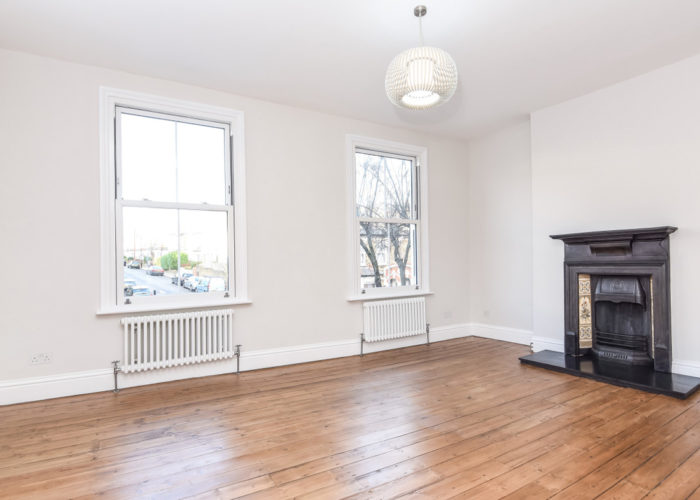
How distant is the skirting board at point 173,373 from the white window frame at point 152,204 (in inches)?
23.2

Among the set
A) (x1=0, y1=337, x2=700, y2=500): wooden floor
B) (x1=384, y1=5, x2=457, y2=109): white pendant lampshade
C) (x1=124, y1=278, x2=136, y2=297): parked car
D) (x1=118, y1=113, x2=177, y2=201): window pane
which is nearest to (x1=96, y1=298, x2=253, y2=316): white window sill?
(x1=124, y1=278, x2=136, y2=297): parked car

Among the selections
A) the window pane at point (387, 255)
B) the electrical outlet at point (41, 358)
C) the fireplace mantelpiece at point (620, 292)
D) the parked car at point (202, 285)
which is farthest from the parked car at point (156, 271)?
the fireplace mantelpiece at point (620, 292)

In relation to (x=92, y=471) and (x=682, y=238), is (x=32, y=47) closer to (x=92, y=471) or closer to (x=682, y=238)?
(x=92, y=471)

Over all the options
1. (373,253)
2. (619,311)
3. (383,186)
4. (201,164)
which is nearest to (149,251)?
(201,164)

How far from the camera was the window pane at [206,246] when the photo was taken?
398 cm

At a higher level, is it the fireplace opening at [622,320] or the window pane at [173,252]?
the window pane at [173,252]

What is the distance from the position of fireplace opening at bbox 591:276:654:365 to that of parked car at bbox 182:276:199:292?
406 centimetres

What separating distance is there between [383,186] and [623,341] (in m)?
3.11

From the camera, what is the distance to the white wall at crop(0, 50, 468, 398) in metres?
3.26

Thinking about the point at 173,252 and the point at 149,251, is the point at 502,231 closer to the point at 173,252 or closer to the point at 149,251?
the point at 173,252

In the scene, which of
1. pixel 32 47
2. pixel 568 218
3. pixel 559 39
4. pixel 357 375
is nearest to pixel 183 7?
pixel 32 47

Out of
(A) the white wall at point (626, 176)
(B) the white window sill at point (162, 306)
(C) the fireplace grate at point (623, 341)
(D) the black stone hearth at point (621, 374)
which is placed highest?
(A) the white wall at point (626, 176)

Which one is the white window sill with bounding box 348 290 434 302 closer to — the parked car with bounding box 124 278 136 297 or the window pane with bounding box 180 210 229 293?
the window pane with bounding box 180 210 229 293

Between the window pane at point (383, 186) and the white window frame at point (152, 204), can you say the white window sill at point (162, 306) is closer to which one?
the white window frame at point (152, 204)
